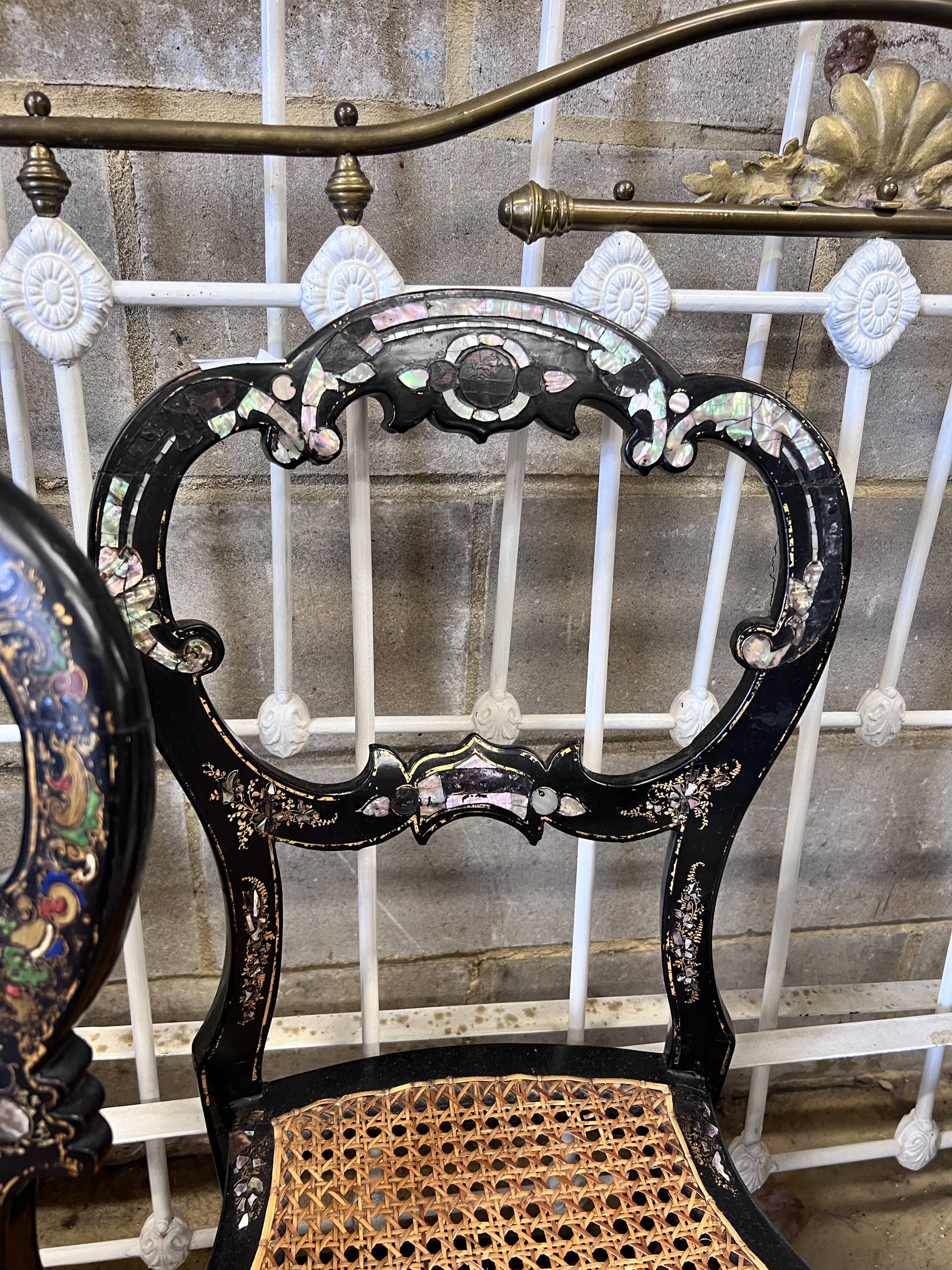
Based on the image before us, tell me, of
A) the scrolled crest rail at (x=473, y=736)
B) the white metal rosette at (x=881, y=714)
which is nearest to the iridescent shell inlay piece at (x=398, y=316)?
the scrolled crest rail at (x=473, y=736)

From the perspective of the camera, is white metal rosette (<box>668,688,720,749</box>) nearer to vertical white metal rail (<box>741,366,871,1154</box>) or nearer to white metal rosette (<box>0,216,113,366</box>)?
vertical white metal rail (<box>741,366,871,1154</box>)

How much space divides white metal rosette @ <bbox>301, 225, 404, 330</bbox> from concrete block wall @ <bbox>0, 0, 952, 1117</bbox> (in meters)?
0.15

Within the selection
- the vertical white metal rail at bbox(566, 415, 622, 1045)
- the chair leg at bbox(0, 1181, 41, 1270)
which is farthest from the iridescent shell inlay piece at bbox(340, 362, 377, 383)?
the chair leg at bbox(0, 1181, 41, 1270)

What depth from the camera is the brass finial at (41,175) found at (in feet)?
1.92

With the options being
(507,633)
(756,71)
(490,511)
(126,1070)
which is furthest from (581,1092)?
(756,71)

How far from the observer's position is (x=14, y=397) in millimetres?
691

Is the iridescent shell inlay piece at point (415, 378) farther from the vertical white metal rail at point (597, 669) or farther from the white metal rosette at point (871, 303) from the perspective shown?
the white metal rosette at point (871, 303)

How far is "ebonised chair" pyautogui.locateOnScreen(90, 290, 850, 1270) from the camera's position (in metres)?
0.56

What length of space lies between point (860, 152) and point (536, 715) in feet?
1.84

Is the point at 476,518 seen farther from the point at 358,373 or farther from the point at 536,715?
the point at 358,373

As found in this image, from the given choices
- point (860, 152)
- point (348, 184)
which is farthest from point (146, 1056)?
point (860, 152)

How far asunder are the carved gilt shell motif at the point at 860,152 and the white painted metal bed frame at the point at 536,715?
0.04m

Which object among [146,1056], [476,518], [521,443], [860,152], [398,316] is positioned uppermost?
[860,152]

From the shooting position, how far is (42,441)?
0.80 metres
